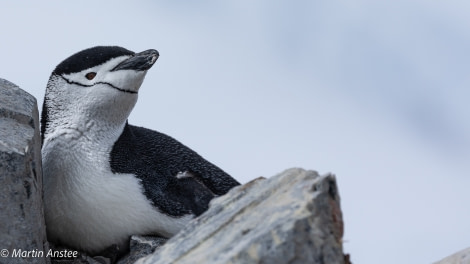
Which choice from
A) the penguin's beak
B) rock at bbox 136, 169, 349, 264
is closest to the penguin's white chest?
the penguin's beak

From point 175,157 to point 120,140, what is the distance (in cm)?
36

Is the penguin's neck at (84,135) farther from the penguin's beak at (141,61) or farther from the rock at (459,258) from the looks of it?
the rock at (459,258)

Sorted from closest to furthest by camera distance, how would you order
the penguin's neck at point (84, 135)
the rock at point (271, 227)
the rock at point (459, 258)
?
the rock at point (271, 227) → the rock at point (459, 258) → the penguin's neck at point (84, 135)

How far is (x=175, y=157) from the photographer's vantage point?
5.43 meters

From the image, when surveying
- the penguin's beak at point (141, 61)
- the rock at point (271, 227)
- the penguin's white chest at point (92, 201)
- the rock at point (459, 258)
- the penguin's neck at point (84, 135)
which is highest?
the penguin's beak at point (141, 61)

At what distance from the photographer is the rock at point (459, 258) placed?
4348 mm

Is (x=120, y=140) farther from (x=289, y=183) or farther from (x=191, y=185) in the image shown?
(x=289, y=183)

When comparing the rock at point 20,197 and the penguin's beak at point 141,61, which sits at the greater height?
the penguin's beak at point 141,61

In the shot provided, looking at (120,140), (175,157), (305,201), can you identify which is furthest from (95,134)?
(305,201)

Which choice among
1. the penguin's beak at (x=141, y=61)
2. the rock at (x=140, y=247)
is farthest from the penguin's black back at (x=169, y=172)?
the penguin's beak at (x=141, y=61)

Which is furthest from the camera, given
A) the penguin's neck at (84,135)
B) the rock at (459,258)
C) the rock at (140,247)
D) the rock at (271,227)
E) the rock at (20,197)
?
the penguin's neck at (84,135)

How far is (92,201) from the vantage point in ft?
16.8

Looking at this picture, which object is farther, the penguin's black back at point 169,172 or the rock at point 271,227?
the penguin's black back at point 169,172

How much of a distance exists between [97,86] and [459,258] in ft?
7.71
